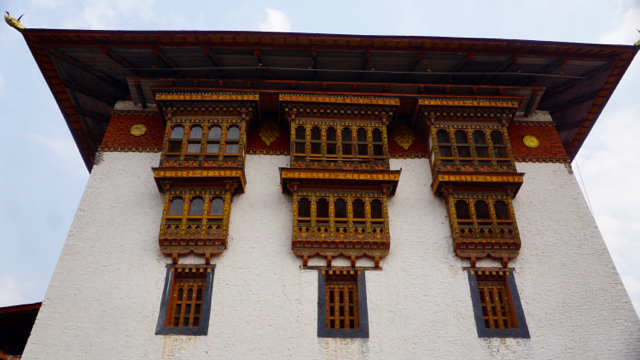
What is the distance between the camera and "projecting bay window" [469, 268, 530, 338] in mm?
10836

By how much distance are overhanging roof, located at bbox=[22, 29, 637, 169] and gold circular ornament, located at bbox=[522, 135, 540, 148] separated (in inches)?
37.1

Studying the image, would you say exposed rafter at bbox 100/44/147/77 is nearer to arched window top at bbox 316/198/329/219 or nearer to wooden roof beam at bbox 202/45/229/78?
wooden roof beam at bbox 202/45/229/78

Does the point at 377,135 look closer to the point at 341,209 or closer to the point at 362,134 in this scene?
the point at 362,134

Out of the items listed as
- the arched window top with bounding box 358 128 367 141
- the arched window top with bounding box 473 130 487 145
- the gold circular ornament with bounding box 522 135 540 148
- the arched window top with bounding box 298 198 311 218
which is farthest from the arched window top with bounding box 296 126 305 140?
the gold circular ornament with bounding box 522 135 540 148

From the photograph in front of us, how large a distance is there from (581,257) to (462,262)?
3.17 m

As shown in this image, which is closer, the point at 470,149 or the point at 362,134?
the point at 470,149

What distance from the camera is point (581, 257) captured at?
39.6ft

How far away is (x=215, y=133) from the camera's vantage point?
522 inches

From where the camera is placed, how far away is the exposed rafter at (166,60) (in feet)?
43.4

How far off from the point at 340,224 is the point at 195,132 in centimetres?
494

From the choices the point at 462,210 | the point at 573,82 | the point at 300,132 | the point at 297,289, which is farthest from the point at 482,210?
the point at 573,82

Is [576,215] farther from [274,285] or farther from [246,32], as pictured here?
[246,32]

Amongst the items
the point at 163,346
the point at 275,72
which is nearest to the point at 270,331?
the point at 163,346

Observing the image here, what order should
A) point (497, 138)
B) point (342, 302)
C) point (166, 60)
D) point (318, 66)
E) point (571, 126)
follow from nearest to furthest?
point (342, 302) → point (497, 138) → point (166, 60) → point (318, 66) → point (571, 126)
